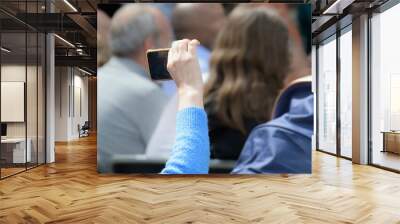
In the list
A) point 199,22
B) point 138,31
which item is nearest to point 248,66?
point 199,22

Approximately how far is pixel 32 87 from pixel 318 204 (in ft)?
18.5

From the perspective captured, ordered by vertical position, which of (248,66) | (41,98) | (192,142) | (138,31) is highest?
(138,31)

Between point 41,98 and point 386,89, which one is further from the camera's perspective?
point 41,98

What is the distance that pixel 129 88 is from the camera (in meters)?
6.32

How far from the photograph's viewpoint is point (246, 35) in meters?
6.22

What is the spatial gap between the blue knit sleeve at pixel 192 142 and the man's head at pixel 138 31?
1049 millimetres

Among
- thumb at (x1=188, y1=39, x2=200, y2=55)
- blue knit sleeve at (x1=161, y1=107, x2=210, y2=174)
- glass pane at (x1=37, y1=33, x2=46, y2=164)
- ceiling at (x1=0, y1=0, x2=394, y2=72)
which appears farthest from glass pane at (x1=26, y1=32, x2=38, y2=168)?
thumb at (x1=188, y1=39, x2=200, y2=55)

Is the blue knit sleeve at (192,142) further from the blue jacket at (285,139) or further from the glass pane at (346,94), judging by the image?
the glass pane at (346,94)

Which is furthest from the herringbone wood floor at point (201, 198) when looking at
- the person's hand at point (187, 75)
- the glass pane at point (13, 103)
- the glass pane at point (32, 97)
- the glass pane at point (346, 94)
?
the glass pane at point (346, 94)

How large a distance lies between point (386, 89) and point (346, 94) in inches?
72.8

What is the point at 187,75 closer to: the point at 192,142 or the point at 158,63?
the point at 158,63

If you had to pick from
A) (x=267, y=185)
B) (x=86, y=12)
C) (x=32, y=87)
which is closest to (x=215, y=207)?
(x=267, y=185)

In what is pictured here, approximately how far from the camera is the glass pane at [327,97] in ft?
34.2

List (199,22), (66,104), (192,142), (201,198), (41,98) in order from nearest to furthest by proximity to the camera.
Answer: (201,198)
(192,142)
(199,22)
(41,98)
(66,104)
